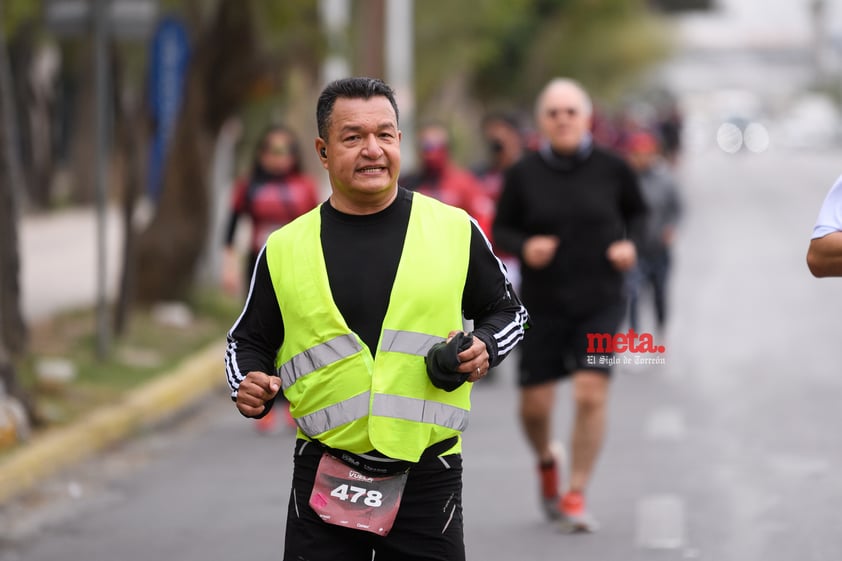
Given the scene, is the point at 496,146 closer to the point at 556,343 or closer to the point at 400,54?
the point at 556,343

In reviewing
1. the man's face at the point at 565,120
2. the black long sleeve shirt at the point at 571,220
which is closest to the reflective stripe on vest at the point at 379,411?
the black long sleeve shirt at the point at 571,220

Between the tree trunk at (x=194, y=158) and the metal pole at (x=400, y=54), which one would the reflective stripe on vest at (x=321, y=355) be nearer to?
the tree trunk at (x=194, y=158)

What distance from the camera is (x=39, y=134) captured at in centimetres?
3547

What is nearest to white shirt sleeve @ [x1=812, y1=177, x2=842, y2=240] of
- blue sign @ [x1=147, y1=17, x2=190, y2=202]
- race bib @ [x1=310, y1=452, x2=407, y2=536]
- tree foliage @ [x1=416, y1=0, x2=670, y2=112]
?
race bib @ [x1=310, y1=452, x2=407, y2=536]

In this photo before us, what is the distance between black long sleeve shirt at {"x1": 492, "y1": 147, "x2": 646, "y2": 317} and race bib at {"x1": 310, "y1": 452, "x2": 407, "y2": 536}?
3321mm

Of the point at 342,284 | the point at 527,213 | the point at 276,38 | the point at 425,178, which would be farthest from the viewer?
the point at 276,38

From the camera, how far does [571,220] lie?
791cm

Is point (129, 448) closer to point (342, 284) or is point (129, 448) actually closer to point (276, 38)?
point (342, 284)

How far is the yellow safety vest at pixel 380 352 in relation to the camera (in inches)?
177

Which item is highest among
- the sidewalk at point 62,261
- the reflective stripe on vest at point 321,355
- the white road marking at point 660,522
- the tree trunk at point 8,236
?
the reflective stripe on vest at point 321,355

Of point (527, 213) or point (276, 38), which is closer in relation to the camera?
point (527, 213)

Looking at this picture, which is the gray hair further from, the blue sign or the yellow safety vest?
the blue sign

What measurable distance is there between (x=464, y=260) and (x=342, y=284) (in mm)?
343

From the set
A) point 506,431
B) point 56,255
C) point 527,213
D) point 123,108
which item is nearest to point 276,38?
point 123,108
